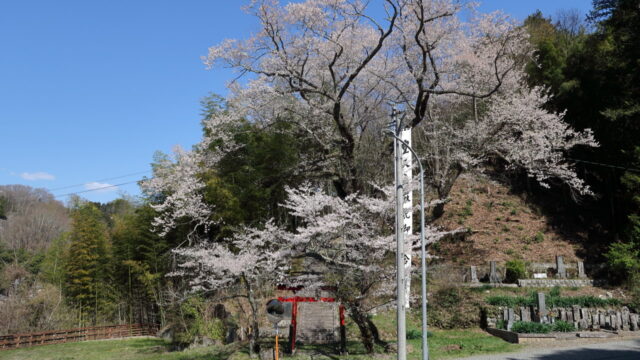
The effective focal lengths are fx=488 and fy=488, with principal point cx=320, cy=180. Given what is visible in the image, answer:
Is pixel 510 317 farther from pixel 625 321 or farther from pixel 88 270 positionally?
pixel 88 270

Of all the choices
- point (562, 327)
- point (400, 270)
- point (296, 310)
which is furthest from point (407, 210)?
point (562, 327)

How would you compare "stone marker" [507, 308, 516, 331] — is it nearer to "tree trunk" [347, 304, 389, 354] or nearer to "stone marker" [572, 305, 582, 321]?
"stone marker" [572, 305, 582, 321]

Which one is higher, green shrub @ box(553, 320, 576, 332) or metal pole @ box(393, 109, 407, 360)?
metal pole @ box(393, 109, 407, 360)

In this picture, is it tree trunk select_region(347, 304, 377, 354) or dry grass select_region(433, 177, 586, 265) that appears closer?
tree trunk select_region(347, 304, 377, 354)

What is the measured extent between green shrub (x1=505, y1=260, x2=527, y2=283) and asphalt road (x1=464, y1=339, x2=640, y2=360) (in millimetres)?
6169

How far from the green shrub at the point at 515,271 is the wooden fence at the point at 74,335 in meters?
19.6

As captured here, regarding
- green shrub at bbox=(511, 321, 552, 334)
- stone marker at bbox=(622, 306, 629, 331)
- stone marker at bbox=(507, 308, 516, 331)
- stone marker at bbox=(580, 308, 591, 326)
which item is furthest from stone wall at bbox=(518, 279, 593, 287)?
green shrub at bbox=(511, 321, 552, 334)

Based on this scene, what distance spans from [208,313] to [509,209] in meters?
20.0

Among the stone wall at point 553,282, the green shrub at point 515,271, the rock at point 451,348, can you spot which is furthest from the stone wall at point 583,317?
the green shrub at point 515,271

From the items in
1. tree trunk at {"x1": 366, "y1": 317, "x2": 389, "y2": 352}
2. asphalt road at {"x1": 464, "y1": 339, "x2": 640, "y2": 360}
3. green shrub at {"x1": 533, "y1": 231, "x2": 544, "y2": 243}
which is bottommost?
asphalt road at {"x1": 464, "y1": 339, "x2": 640, "y2": 360}

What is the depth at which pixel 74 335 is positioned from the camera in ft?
82.8

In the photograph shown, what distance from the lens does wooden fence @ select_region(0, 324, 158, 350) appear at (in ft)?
76.0

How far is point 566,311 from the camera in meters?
16.9

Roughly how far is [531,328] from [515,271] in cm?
590
